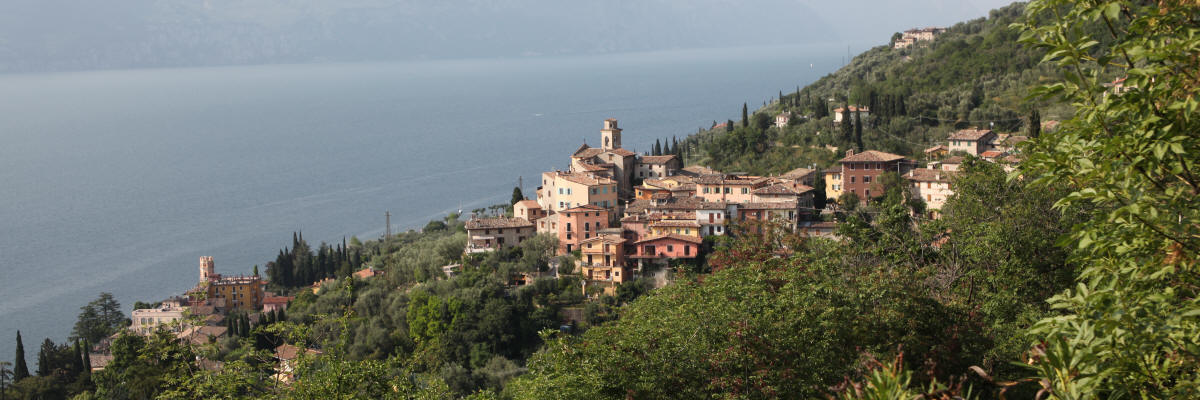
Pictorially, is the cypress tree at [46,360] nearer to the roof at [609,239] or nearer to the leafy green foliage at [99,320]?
the leafy green foliage at [99,320]

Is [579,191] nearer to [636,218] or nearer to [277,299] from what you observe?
[636,218]

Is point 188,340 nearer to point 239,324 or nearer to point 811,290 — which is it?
point 811,290

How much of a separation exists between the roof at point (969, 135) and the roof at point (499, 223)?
17.2m

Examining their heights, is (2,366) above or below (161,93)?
below

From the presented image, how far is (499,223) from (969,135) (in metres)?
18.6

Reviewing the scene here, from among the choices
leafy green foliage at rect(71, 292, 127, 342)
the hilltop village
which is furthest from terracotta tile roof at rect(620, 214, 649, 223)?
leafy green foliage at rect(71, 292, 127, 342)

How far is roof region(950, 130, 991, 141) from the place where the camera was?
41.2 metres

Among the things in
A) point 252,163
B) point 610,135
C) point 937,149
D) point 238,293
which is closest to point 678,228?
point 610,135

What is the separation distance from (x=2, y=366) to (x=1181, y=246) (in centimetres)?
4003

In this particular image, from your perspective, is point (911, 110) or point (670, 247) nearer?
point (670, 247)

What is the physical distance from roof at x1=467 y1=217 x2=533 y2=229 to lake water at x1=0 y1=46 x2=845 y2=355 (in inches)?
746

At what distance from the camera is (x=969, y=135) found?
4162 cm

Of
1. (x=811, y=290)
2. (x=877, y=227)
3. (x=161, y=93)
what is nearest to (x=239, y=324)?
(x=877, y=227)

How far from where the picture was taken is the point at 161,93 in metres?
178
